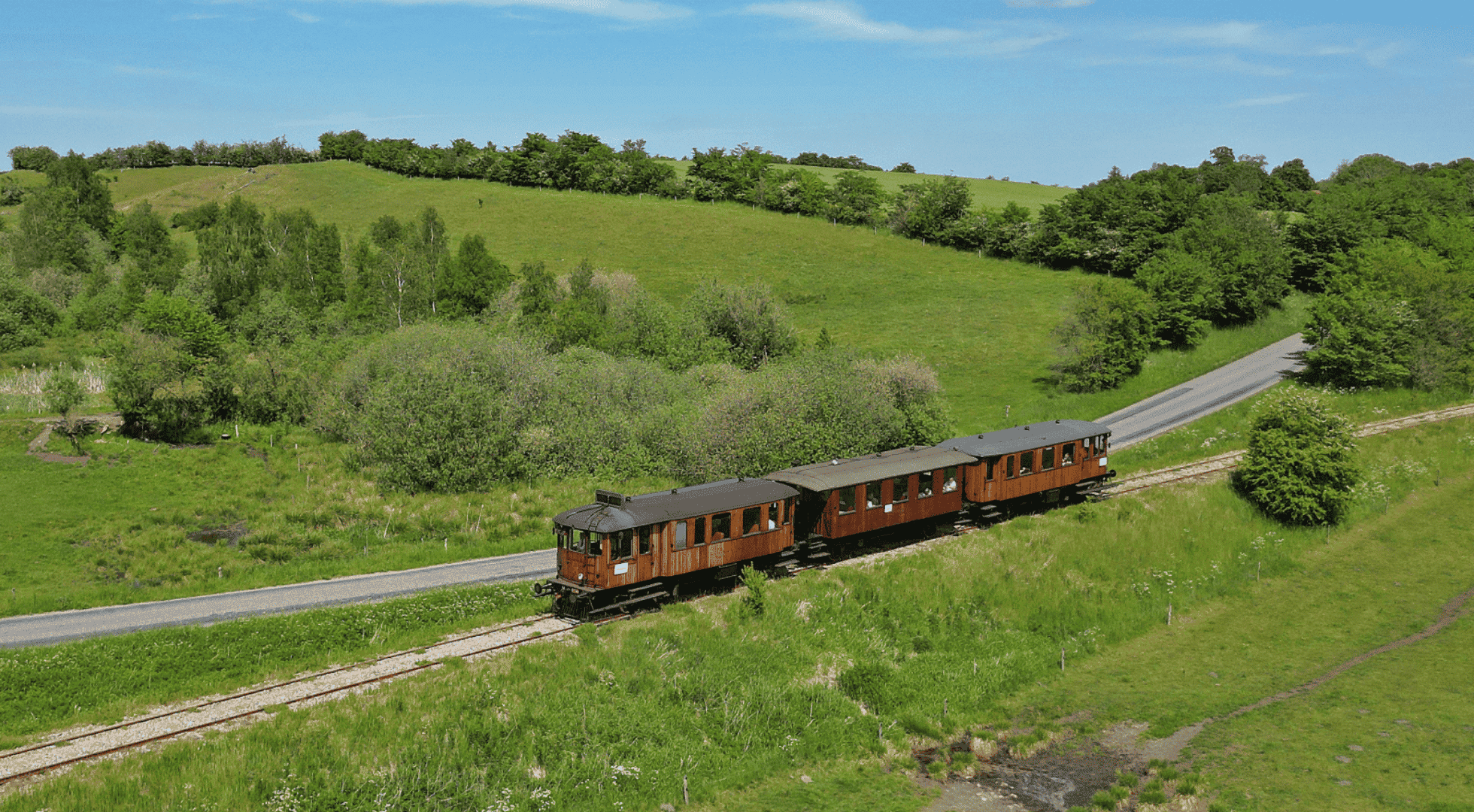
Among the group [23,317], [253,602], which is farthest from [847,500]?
[23,317]

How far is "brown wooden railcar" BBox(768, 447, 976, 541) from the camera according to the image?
108ft

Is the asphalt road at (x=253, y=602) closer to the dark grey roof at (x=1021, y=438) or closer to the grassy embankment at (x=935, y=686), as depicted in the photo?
the grassy embankment at (x=935, y=686)

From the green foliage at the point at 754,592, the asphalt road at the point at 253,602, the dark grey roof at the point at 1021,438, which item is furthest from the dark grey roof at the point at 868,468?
the asphalt road at the point at 253,602

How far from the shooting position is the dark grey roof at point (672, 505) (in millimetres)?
26797

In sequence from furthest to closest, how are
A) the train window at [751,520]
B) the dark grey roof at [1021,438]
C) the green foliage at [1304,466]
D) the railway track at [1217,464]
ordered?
1. the railway track at [1217,464]
2. the green foliage at [1304,466]
3. the dark grey roof at [1021,438]
4. the train window at [751,520]

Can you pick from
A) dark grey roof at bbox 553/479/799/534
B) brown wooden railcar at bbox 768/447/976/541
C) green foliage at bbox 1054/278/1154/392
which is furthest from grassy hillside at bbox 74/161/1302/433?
dark grey roof at bbox 553/479/799/534

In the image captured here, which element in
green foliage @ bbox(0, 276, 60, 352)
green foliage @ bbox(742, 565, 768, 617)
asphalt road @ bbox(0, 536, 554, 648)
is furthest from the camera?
green foliage @ bbox(0, 276, 60, 352)

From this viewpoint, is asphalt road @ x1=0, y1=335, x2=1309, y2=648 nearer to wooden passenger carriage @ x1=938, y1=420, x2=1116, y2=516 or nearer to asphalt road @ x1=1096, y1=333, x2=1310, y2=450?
wooden passenger carriage @ x1=938, y1=420, x2=1116, y2=516

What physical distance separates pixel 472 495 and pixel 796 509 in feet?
59.0

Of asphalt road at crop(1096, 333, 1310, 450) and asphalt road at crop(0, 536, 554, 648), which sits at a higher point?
asphalt road at crop(1096, 333, 1310, 450)

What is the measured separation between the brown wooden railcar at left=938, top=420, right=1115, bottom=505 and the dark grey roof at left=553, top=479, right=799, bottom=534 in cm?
1032

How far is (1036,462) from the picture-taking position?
131 ft

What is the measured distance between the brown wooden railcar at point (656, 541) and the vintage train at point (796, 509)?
4 cm

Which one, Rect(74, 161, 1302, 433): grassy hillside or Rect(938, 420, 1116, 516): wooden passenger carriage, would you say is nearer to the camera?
Rect(938, 420, 1116, 516): wooden passenger carriage
